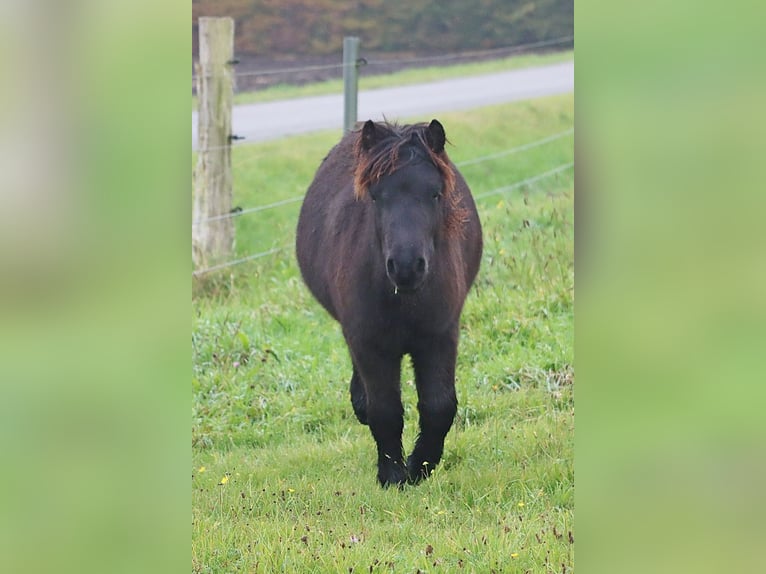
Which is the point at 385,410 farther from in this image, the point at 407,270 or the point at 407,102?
the point at 407,102

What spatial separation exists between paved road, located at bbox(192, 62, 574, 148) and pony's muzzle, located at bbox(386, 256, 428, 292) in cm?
783

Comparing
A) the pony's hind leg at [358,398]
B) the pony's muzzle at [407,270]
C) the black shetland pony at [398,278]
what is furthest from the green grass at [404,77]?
the pony's muzzle at [407,270]

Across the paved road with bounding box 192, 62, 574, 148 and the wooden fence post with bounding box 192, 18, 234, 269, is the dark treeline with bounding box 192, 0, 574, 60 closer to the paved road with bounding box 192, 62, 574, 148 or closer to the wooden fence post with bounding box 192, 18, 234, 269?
the paved road with bounding box 192, 62, 574, 148

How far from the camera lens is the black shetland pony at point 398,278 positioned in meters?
3.29

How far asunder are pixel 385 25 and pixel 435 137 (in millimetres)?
11907

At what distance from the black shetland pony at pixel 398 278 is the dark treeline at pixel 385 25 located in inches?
419

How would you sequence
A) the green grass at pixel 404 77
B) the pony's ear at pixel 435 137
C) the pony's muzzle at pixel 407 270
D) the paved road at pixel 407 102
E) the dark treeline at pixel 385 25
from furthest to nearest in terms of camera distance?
the dark treeline at pixel 385 25, the green grass at pixel 404 77, the paved road at pixel 407 102, the pony's ear at pixel 435 137, the pony's muzzle at pixel 407 270

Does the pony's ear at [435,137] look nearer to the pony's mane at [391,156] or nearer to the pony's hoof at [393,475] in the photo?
the pony's mane at [391,156]

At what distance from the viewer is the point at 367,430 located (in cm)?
474

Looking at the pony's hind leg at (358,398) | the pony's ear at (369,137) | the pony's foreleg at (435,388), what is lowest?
the pony's hind leg at (358,398)
